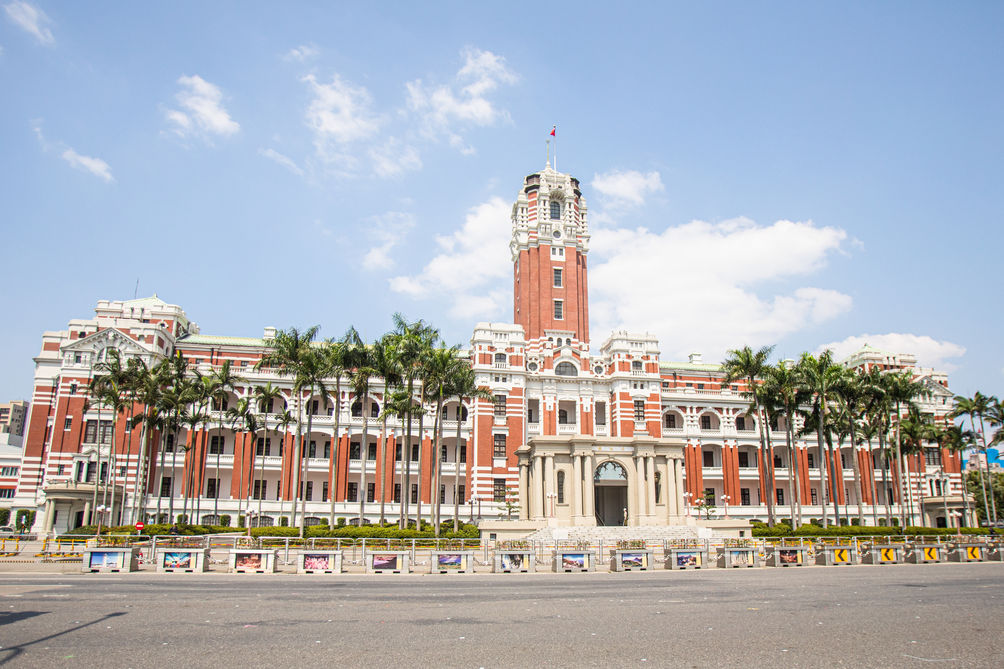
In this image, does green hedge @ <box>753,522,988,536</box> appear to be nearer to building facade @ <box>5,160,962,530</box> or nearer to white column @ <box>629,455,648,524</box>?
building facade @ <box>5,160,962,530</box>

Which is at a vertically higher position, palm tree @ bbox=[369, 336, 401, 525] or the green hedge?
palm tree @ bbox=[369, 336, 401, 525]

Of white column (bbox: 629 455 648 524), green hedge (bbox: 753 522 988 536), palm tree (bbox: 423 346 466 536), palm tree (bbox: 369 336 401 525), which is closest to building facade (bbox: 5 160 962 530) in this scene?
white column (bbox: 629 455 648 524)

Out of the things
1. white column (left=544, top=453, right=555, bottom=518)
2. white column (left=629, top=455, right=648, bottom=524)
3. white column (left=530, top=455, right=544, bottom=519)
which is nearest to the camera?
white column (left=544, top=453, right=555, bottom=518)

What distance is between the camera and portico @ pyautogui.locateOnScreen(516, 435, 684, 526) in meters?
54.3

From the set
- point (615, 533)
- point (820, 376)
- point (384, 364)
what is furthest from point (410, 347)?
point (820, 376)

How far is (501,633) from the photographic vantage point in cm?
1309

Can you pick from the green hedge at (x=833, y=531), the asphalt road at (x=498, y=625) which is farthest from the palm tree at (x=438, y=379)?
the asphalt road at (x=498, y=625)

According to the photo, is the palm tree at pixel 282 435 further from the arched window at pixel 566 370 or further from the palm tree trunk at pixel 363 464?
the arched window at pixel 566 370

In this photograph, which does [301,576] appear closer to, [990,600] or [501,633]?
[501,633]

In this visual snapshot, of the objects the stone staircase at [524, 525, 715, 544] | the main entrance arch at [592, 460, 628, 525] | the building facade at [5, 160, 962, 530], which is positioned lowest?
the stone staircase at [524, 525, 715, 544]

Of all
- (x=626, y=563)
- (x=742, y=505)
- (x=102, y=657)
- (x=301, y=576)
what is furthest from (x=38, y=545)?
(x=742, y=505)

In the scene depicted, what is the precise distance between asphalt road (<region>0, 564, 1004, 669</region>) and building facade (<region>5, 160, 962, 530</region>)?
33987 mm

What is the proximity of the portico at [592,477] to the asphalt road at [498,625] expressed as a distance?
30.4 meters

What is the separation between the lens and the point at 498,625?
14117 millimetres
